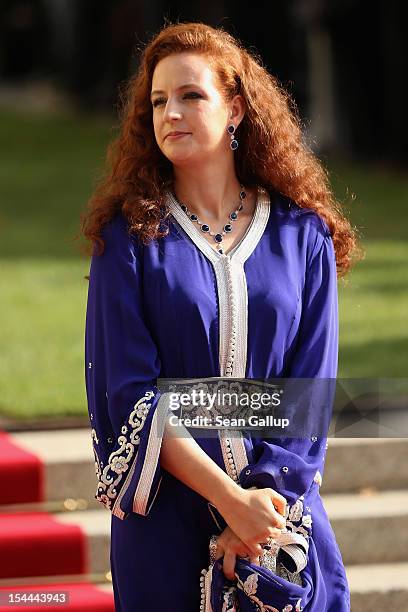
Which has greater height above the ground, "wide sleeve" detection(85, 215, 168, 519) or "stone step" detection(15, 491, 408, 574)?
"wide sleeve" detection(85, 215, 168, 519)

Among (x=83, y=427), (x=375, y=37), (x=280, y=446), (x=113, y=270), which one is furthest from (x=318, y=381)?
(x=375, y=37)

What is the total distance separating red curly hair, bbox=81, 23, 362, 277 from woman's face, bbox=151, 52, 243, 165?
0.03m

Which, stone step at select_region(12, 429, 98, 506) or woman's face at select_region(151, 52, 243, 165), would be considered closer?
woman's face at select_region(151, 52, 243, 165)

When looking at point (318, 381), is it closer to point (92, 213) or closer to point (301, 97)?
point (92, 213)

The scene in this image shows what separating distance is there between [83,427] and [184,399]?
2698 mm

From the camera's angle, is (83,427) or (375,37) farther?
(375,37)

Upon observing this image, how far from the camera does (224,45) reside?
3041 millimetres

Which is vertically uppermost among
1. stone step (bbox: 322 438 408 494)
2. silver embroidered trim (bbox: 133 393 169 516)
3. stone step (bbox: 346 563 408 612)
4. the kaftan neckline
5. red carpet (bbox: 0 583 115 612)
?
the kaftan neckline

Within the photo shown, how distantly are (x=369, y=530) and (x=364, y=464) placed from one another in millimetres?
315

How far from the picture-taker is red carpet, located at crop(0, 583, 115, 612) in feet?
14.6

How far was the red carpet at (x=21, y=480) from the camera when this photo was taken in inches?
199

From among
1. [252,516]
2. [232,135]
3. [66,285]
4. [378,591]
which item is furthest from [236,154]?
[66,285]

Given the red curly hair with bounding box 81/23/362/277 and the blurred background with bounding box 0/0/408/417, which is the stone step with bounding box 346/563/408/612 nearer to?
the blurred background with bounding box 0/0/408/417

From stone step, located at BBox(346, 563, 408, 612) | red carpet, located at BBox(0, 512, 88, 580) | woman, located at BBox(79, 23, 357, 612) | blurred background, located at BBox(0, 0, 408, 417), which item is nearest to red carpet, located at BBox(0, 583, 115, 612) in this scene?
red carpet, located at BBox(0, 512, 88, 580)
